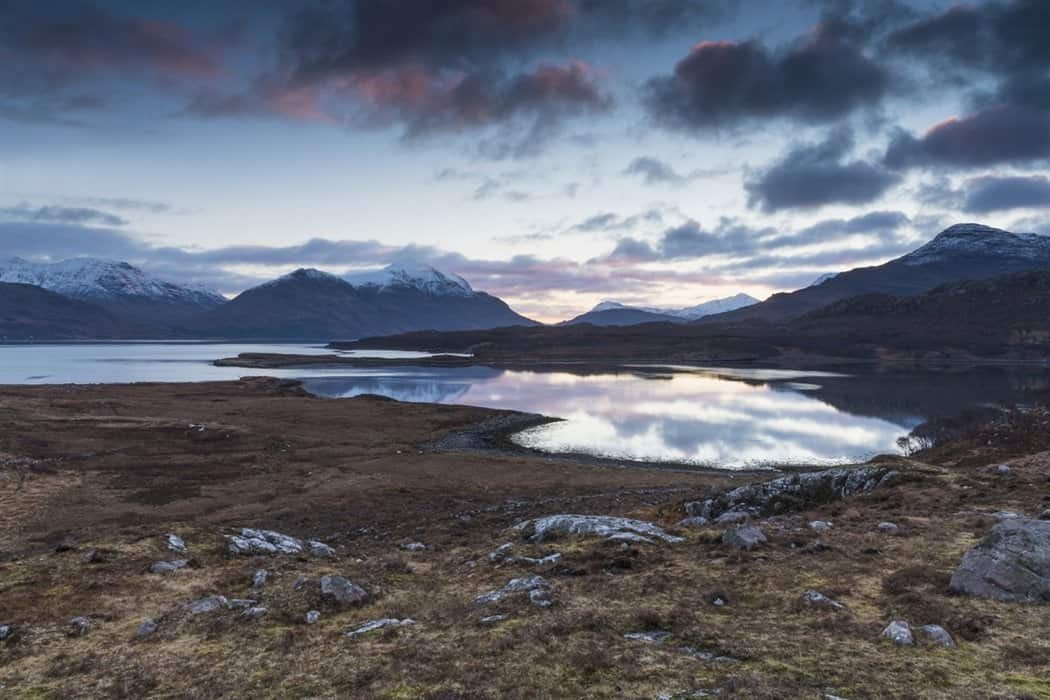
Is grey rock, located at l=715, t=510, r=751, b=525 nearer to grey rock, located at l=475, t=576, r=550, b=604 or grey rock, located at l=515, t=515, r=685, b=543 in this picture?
grey rock, located at l=515, t=515, r=685, b=543

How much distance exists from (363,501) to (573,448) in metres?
31.8

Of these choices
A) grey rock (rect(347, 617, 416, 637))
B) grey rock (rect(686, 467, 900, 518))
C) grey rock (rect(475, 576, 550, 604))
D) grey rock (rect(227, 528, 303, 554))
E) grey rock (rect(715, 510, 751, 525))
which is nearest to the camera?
grey rock (rect(347, 617, 416, 637))

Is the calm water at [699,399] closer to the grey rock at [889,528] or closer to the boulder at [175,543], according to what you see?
the grey rock at [889,528]

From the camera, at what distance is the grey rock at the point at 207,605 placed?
52.8 ft

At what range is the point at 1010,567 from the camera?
1470 centimetres

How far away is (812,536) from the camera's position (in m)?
20.3

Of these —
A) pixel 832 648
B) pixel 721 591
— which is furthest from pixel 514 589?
pixel 832 648

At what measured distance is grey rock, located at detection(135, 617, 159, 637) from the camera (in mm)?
14883

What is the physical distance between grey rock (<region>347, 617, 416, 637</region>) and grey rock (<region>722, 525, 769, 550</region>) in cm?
1025

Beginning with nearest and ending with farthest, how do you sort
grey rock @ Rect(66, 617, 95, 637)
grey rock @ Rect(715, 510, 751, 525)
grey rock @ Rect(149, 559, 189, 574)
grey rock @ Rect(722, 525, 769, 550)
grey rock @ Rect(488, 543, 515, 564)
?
1. grey rock @ Rect(66, 617, 95, 637)
2. grey rock @ Rect(722, 525, 769, 550)
3. grey rock @ Rect(149, 559, 189, 574)
4. grey rock @ Rect(488, 543, 515, 564)
5. grey rock @ Rect(715, 510, 751, 525)

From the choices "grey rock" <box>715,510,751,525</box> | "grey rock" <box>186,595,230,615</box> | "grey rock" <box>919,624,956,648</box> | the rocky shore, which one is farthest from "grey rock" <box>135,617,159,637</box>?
"grey rock" <box>715,510,751,525</box>

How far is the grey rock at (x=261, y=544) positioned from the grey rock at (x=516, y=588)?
10040mm

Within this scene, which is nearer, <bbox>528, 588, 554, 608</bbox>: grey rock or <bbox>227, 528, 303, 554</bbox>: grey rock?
<bbox>528, 588, 554, 608</bbox>: grey rock

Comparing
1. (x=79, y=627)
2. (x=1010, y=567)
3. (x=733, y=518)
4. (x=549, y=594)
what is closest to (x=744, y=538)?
(x=733, y=518)
